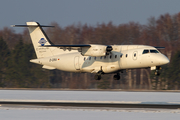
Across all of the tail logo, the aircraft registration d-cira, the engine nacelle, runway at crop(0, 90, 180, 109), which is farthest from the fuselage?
runway at crop(0, 90, 180, 109)

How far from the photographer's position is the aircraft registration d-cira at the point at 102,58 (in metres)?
32.1

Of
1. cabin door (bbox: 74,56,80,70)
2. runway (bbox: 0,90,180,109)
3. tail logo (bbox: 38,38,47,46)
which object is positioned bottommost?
runway (bbox: 0,90,180,109)

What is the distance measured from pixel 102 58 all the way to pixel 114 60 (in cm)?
159

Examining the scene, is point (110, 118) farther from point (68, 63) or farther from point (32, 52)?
point (32, 52)

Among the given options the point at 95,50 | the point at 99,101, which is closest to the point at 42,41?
the point at 95,50

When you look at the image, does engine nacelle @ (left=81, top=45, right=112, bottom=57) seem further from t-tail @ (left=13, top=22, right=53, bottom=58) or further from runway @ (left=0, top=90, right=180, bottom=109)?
t-tail @ (left=13, top=22, right=53, bottom=58)

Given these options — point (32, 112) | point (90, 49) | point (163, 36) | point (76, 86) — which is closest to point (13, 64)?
point (76, 86)

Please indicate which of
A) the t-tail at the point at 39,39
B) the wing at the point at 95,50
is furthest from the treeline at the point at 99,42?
the wing at the point at 95,50

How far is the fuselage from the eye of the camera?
105 ft

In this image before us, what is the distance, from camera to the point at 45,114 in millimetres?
21969

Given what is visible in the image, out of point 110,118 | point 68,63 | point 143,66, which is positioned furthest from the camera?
point 68,63

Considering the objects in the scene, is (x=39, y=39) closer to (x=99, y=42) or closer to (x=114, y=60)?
(x=114, y=60)

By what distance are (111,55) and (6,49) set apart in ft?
150

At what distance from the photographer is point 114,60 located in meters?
33.6
